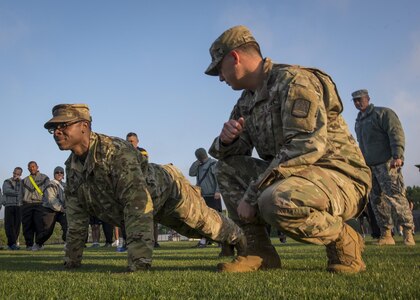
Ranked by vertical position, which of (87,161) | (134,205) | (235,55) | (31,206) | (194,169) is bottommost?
(134,205)

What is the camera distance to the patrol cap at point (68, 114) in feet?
14.1

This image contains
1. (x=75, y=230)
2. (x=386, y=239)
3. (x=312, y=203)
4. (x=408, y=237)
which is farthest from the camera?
(x=386, y=239)

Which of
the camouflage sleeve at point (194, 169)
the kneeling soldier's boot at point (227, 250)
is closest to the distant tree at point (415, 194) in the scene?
the camouflage sleeve at point (194, 169)

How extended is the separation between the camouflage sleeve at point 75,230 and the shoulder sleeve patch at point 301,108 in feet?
8.85

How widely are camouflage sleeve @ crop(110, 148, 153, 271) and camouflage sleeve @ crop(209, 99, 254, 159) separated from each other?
0.75 meters

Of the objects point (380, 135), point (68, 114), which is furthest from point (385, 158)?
point (68, 114)

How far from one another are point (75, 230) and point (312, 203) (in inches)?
109

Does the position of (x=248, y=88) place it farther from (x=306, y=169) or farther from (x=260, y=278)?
(x=260, y=278)

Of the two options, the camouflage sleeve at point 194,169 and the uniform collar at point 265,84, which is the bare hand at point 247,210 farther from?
the camouflage sleeve at point 194,169

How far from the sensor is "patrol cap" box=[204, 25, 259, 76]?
3.48 m

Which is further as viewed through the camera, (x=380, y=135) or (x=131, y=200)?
(x=380, y=135)

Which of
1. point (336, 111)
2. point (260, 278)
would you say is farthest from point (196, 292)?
point (336, 111)

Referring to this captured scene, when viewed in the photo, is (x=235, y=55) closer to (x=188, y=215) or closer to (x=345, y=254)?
(x=345, y=254)

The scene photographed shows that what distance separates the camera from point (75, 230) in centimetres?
466
